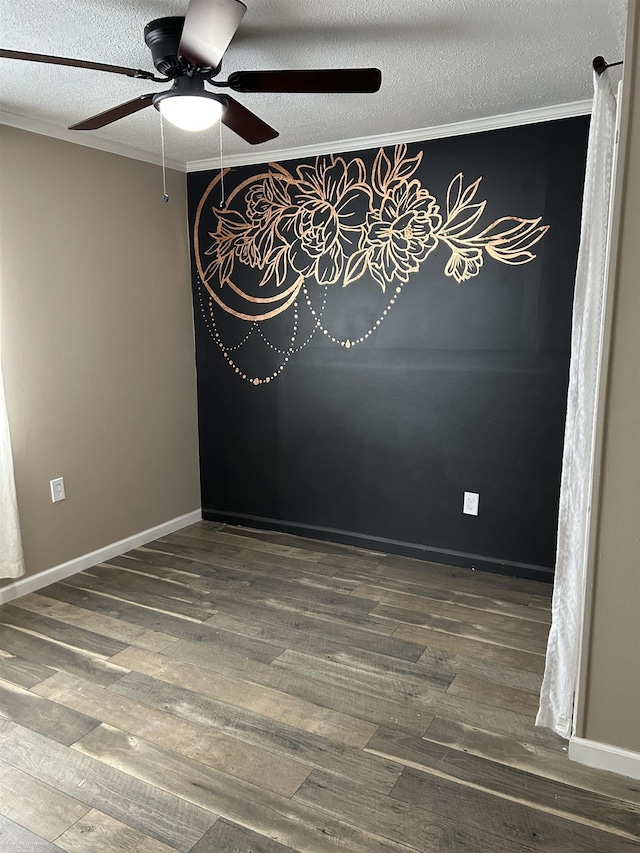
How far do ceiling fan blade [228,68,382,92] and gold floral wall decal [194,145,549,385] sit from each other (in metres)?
1.44

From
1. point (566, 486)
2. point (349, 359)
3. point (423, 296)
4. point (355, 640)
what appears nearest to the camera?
point (566, 486)

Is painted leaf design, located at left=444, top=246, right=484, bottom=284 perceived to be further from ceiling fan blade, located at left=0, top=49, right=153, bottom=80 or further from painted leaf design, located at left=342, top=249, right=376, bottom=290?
ceiling fan blade, located at left=0, top=49, right=153, bottom=80

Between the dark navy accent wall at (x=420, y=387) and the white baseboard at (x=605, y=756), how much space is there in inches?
51.5

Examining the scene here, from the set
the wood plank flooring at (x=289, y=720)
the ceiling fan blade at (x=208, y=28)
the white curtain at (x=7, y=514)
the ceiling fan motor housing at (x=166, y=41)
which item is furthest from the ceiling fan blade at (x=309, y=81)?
the wood plank flooring at (x=289, y=720)

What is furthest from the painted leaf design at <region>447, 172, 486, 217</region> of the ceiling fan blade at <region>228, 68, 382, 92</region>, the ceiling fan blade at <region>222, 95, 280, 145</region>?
the ceiling fan blade at <region>228, 68, 382, 92</region>

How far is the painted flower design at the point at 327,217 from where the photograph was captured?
3.40 meters

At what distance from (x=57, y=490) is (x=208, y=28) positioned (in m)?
2.35

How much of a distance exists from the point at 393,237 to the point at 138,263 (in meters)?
1.42

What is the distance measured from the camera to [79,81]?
96.6 inches

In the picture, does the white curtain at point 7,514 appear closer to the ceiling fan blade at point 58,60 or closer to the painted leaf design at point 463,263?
the ceiling fan blade at point 58,60

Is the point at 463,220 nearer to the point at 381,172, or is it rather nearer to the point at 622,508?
the point at 381,172

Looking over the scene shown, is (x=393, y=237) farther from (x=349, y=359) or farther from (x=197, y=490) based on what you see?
(x=197, y=490)

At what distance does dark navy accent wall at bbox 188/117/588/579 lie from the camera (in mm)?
3043

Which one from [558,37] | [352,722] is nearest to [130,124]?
[558,37]
